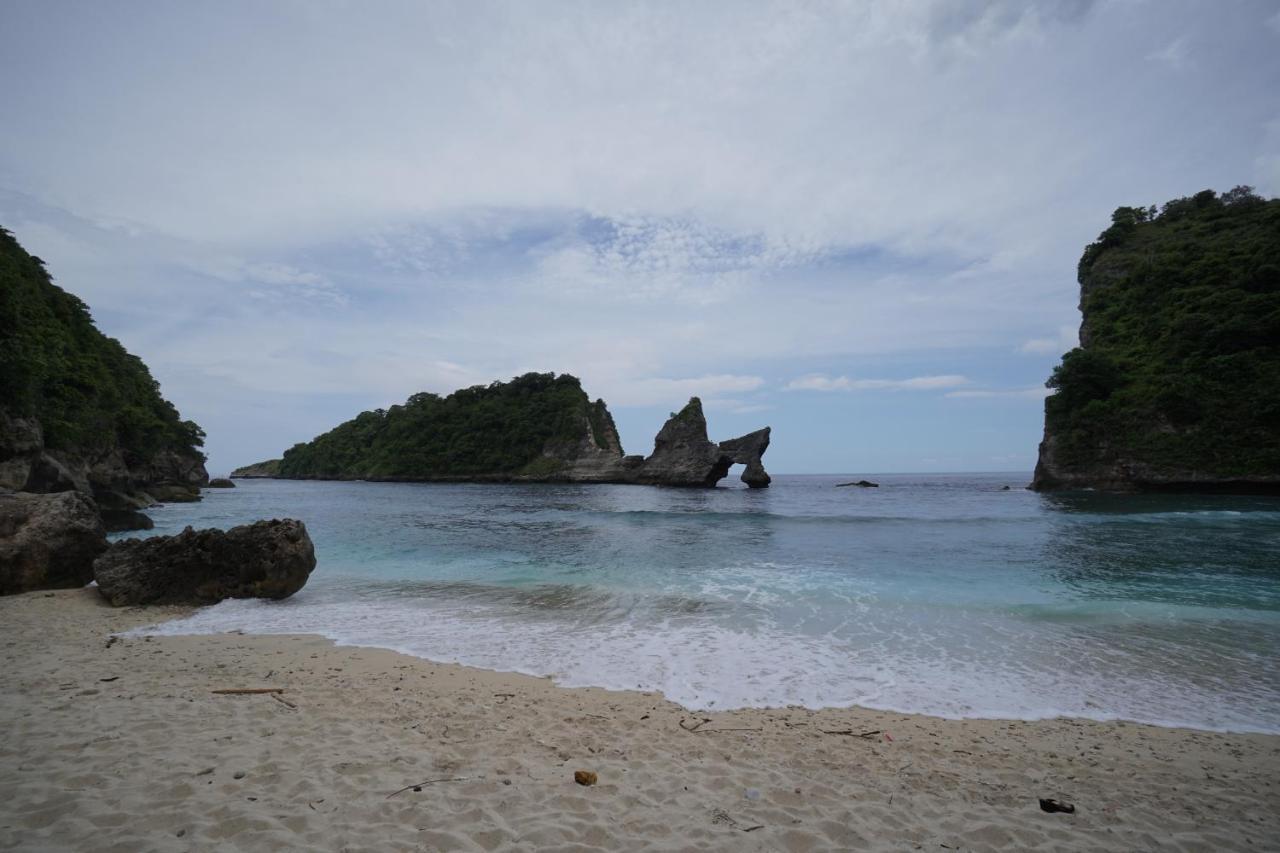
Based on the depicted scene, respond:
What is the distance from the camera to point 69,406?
90.3ft

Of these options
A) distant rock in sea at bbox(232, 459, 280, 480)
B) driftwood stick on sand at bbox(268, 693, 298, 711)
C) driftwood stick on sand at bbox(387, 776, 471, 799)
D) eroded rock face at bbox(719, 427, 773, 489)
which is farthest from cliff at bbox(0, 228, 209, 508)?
distant rock in sea at bbox(232, 459, 280, 480)

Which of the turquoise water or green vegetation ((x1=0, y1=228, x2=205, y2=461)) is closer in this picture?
the turquoise water

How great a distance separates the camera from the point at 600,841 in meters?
3.25

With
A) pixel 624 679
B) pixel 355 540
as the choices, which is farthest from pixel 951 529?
pixel 355 540

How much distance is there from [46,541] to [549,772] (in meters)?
12.7

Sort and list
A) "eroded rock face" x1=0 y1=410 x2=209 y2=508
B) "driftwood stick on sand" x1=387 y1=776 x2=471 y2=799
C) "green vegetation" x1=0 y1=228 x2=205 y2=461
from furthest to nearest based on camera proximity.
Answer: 1. "green vegetation" x1=0 y1=228 x2=205 y2=461
2. "eroded rock face" x1=0 y1=410 x2=209 y2=508
3. "driftwood stick on sand" x1=387 y1=776 x2=471 y2=799

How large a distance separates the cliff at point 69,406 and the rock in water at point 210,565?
386 inches

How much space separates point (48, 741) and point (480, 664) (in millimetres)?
3885

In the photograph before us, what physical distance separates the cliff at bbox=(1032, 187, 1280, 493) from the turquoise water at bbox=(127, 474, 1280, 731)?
2256 cm

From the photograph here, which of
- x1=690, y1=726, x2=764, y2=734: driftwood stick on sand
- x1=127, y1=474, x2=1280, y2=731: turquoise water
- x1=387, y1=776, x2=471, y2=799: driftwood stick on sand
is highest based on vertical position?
x1=387, y1=776, x2=471, y2=799: driftwood stick on sand

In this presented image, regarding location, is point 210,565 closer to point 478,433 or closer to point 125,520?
point 125,520

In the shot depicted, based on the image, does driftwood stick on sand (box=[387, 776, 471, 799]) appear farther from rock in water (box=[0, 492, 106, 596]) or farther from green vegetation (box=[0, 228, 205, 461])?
green vegetation (box=[0, 228, 205, 461])

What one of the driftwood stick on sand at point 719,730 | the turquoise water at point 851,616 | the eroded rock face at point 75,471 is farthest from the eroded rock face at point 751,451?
the driftwood stick on sand at point 719,730

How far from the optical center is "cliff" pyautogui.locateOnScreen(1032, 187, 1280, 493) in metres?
36.7
